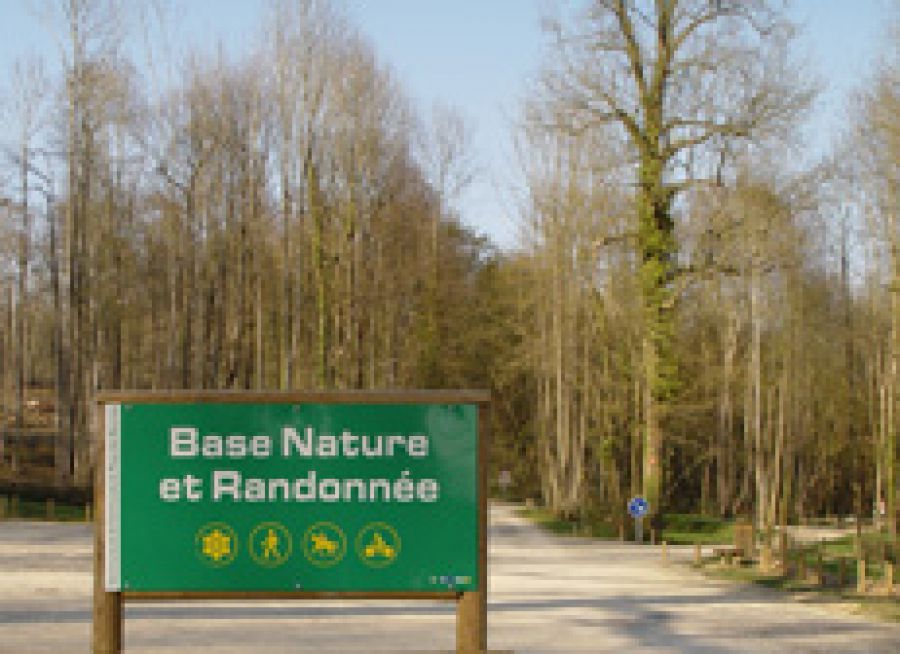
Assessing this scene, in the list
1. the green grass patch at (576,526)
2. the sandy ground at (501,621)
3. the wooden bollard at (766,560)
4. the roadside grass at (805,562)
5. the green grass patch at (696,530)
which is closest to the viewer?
the sandy ground at (501,621)

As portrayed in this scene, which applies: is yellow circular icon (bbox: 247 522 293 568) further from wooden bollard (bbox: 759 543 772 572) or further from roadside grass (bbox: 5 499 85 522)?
roadside grass (bbox: 5 499 85 522)

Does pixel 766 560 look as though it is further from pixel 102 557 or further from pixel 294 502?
pixel 102 557

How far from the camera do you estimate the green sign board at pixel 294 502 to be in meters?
7.46

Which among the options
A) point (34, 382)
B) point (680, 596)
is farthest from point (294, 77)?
point (34, 382)

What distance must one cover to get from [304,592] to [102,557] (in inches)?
47.6

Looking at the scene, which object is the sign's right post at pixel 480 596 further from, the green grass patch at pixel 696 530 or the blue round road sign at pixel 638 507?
the green grass patch at pixel 696 530

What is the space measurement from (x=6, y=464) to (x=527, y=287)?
2221 cm

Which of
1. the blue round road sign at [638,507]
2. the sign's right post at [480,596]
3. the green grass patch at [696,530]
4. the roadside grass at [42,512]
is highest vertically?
the sign's right post at [480,596]

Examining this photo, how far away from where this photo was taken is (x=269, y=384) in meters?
51.2

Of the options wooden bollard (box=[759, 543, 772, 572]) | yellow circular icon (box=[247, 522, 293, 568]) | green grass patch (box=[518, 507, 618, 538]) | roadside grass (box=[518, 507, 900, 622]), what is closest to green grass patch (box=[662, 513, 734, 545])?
roadside grass (box=[518, 507, 900, 622])

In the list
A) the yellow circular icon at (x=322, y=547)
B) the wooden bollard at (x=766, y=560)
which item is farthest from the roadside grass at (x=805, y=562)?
the yellow circular icon at (x=322, y=547)

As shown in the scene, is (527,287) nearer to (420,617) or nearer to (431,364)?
(431,364)

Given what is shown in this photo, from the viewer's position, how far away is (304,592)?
7.54 m

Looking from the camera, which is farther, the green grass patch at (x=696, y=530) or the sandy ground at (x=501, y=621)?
the green grass patch at (x=696, y=530)
